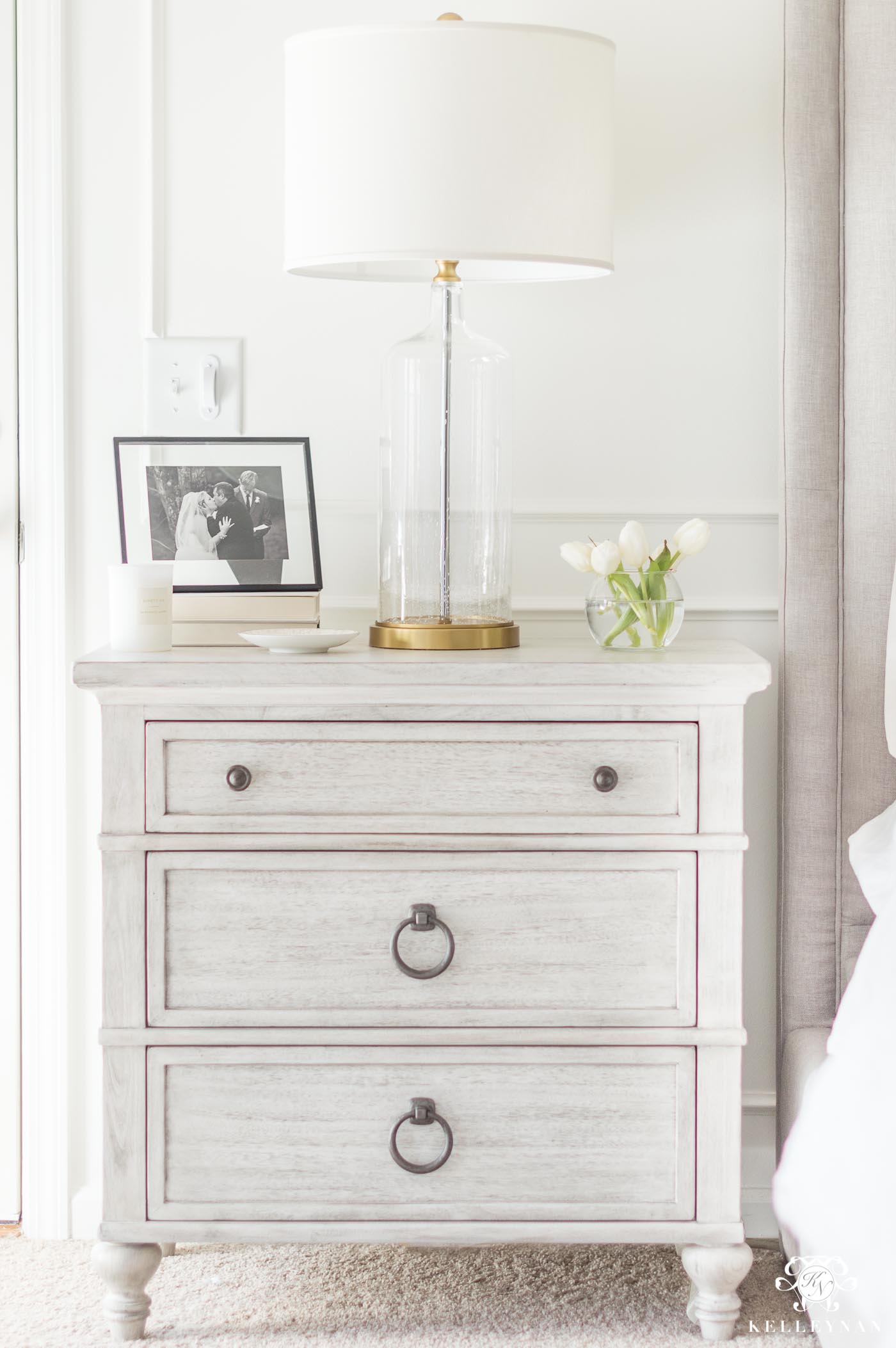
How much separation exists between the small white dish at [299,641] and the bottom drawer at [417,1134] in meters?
0.47

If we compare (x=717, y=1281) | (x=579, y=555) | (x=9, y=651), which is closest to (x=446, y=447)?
(x=579, y=555)

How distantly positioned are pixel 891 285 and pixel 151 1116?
1396 millimetres

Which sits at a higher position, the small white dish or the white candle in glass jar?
the white candle in glass jar

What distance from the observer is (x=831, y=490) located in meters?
1.69

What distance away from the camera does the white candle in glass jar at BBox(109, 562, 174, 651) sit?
4.90 ft

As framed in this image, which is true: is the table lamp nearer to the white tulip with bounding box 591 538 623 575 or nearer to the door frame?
the white tulip with bounding box 591 538 623 575

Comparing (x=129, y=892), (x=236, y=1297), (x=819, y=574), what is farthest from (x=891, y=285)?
(x=236, y=1297)

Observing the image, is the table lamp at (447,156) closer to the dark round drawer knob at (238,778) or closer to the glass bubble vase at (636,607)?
the glass bubble vase at (636,607)

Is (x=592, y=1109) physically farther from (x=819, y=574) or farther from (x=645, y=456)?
(x=645, y=456)

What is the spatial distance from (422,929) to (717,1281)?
551 millimetres

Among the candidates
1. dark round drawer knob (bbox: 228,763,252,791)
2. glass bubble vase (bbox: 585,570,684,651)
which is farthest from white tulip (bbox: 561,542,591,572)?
dark round drawer knob (bbox: 228,763,252,791)

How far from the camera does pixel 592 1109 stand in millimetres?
1429

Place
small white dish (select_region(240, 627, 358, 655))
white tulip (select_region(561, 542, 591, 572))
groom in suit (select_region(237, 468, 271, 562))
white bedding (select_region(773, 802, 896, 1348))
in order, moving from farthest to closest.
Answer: groom in suit (select_region(237, 468, 271, 562)) → white tulip (select_region(561, 542, 591, 572)) → small white dish (select_region(240, 627, 358, 655)) → white bedding (select_region(773, 802, 896, 1348))

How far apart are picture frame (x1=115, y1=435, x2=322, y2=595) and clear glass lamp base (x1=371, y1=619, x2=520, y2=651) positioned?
0.16m
